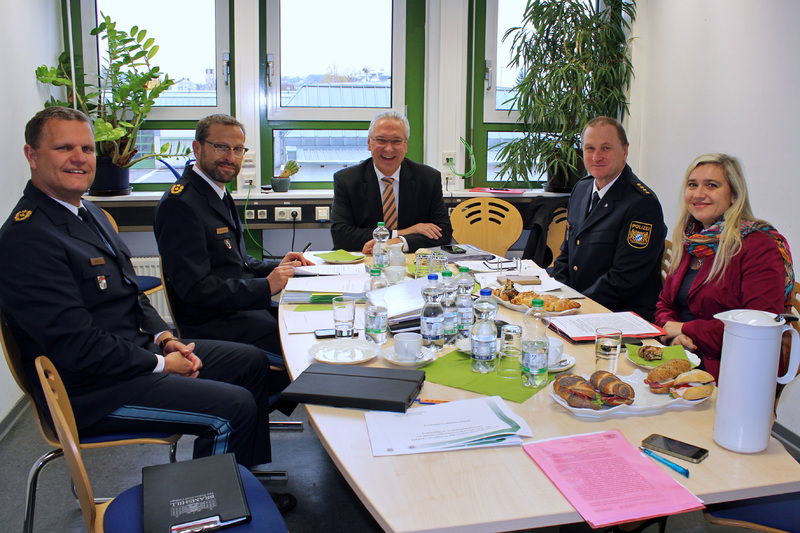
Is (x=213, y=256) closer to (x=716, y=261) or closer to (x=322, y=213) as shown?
(x=322, y=213)

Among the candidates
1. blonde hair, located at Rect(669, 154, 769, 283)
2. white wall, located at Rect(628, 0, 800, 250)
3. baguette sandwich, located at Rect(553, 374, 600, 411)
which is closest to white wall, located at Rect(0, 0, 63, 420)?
baguette sandwich, located at Rect(553, 374, 600, 411)

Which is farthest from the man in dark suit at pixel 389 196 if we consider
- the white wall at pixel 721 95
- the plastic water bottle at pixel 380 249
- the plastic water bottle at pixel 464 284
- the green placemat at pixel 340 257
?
the white wall at pixel 721 95

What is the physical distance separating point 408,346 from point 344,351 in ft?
0.64

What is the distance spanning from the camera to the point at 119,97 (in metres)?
3.94

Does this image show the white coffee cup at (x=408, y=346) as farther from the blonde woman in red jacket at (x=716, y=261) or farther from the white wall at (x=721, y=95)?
the white wall at (x=721, y=95)

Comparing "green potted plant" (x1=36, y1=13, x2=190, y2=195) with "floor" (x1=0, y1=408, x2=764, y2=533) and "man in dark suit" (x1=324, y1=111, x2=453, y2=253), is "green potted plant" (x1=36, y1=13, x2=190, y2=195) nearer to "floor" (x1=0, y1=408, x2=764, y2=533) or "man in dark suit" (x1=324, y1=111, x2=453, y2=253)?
"man in dark suit" (x1=324, y1=111, x2=453, y2=253)

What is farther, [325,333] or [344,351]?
[325,333]

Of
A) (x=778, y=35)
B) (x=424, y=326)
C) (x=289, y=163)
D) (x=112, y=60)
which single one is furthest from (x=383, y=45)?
(x=424, y=326)

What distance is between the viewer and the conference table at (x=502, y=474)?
39.5 inches

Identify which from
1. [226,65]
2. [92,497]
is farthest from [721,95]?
[92,497]

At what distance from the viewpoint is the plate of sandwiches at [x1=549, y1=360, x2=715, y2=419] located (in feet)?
4.44

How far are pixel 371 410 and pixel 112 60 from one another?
3556 millimetres

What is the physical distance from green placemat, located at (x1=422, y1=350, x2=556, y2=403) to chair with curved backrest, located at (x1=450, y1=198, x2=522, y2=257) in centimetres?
241

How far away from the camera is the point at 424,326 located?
1.80 metres
